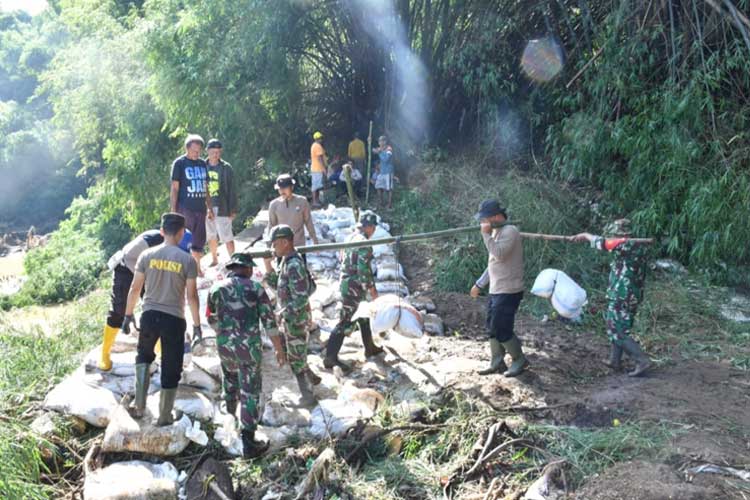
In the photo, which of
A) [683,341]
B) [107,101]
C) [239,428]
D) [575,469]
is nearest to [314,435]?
[239,428]

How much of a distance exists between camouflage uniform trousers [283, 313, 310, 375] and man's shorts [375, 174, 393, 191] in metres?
6.08

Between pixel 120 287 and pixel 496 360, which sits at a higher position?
pixel 120 287

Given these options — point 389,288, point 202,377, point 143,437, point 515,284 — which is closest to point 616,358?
point 515,284

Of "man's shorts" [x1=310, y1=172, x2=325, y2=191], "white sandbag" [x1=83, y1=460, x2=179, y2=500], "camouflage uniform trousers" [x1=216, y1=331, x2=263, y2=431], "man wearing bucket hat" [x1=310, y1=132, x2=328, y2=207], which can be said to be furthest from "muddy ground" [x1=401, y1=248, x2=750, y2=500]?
"man's shorts" [x1=310, y1=172, x2=325, y2=191]

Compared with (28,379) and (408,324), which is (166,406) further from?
(408,324)

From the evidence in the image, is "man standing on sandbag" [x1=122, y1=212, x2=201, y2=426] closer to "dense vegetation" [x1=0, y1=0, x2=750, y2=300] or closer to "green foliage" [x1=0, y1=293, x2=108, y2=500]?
"green foliage" [x1=0, y1=293, x2=108, y2=500]

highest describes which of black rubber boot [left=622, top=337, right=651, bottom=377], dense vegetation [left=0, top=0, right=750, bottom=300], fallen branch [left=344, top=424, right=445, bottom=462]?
dense vegetation [left=0, top=0, right=750, bottom=300]

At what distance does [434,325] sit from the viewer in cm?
649

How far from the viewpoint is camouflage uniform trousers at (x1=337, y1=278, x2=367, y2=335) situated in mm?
5133

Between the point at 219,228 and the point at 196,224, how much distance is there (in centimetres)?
67

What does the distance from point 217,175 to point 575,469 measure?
4393mm

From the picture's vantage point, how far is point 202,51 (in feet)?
34.2

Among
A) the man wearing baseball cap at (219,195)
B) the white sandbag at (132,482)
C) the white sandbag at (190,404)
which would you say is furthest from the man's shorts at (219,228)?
the white sandbag at (132,482)

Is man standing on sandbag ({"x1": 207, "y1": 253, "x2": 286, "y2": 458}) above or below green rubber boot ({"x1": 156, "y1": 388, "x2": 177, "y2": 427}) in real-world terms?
above
